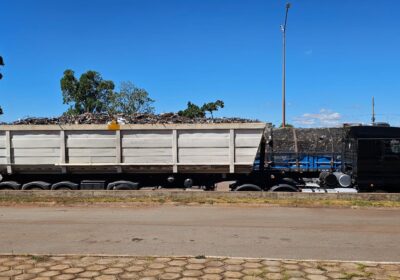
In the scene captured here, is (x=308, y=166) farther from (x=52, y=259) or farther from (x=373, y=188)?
(x=52, y=259)

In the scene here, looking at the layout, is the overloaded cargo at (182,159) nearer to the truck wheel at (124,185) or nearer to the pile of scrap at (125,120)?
the truck wheel at (124,185)

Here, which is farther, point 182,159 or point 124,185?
point 124,185

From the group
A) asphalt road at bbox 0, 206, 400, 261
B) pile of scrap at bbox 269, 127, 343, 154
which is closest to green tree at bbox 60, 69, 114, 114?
pile of scrap at bbox 269, 127, 343, 154

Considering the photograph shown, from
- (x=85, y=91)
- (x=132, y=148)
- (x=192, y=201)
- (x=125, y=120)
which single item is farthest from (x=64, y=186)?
(x=85, y=91)

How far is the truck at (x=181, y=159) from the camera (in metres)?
13.9

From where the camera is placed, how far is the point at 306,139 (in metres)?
23.9

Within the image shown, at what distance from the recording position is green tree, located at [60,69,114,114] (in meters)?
60.1

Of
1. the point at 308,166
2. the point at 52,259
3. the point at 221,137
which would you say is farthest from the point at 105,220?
the point at 308,166

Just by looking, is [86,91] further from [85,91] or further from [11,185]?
[11,185]

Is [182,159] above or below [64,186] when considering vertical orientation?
above

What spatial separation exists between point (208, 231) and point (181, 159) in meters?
6.12

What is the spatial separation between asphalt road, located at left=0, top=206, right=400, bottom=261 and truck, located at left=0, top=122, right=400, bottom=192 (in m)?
3.15

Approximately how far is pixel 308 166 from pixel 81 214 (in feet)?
26.5

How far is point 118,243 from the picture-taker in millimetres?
7152
